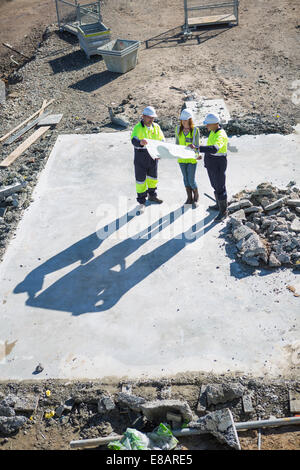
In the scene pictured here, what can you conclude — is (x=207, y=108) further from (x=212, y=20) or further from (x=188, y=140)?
(x=212, y=20)

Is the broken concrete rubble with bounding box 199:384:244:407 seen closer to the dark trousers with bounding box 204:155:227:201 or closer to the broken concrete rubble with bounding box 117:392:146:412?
the broken concrete rubble with bounding box 117:392:146:412

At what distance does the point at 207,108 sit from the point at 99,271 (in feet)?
20.6

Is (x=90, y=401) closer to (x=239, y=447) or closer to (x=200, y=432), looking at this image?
(x=200, y=432)

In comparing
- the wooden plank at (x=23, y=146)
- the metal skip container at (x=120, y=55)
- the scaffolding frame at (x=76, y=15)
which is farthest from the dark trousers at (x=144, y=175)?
the scaffolding frame at (x=76, y=15)

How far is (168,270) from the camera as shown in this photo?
8242 mm

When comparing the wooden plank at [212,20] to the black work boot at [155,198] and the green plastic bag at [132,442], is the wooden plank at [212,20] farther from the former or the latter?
Result: the green plastic bag at [132,442]

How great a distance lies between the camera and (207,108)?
41.3 feet

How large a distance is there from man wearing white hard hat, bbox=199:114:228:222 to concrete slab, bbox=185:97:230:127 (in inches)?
137

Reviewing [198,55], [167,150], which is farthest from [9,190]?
[198,55]

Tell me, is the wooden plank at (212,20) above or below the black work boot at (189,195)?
above

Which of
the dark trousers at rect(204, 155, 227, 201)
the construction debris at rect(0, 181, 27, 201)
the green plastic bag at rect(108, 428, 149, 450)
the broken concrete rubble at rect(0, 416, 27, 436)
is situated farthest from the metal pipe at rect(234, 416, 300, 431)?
the construction debris at rect(0, 181, 27, 201)

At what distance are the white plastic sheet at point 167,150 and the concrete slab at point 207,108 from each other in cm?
350

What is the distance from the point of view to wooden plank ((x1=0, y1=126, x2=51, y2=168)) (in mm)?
11522

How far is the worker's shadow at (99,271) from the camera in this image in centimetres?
785
